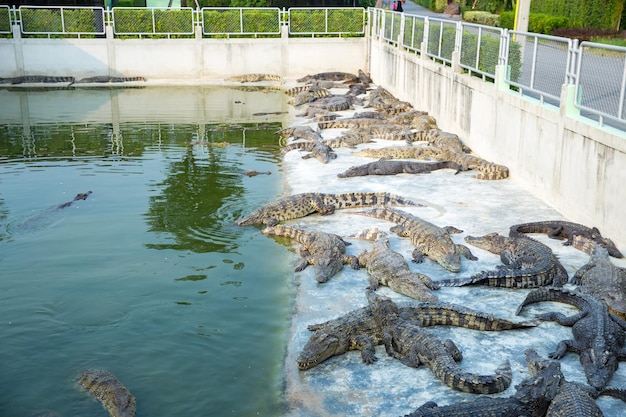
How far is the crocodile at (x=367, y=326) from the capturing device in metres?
6.41

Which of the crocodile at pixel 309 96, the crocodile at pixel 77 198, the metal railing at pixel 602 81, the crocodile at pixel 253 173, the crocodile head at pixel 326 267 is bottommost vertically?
the crocodile at pixel 77 198

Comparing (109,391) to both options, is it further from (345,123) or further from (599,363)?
(345,123)

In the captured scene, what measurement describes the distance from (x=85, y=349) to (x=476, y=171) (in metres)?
8.63

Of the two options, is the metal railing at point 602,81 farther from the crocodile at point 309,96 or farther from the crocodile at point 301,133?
the crocodile at point 309,96

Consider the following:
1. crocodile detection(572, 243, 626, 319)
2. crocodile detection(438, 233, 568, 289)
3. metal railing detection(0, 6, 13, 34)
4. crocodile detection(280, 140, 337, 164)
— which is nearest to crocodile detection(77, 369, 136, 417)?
crocodile detection(438, 233, 568, 289)

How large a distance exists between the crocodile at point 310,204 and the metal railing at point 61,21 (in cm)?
2098

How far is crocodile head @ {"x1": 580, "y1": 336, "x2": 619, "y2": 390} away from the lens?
5766 millimetres

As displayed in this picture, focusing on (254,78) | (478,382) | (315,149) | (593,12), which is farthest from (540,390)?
(593,12)

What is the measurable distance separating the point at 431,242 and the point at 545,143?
351 cm

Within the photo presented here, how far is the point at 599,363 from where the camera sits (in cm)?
593

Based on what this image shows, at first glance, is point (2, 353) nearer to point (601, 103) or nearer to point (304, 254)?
point (304, 254)

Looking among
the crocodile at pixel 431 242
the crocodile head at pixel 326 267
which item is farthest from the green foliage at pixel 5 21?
the crocodile head at pixel 326 267

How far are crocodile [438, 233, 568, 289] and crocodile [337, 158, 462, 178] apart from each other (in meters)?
4.79

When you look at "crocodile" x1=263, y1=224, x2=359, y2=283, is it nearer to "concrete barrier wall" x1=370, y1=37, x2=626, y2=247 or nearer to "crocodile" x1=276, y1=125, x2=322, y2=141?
"concrete barrier wall" x1=370, y1=37, x2=626, y2=247
